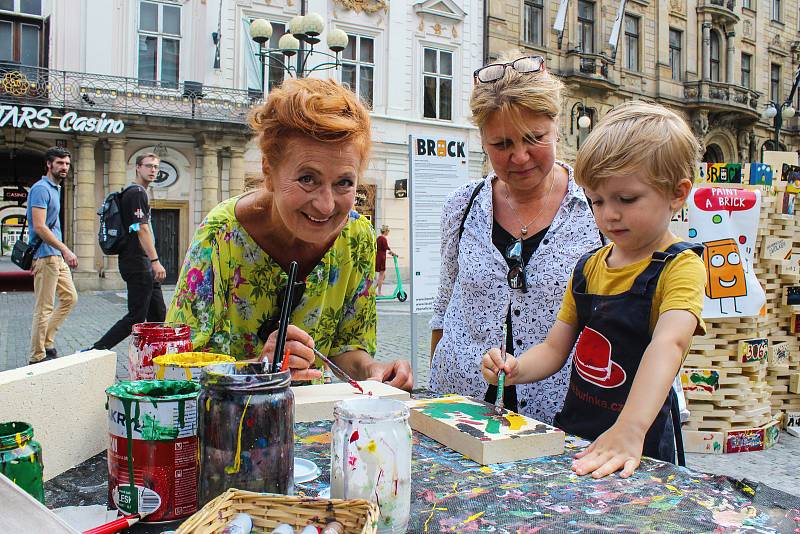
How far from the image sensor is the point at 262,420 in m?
0.94

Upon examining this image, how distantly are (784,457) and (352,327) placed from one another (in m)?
3.82

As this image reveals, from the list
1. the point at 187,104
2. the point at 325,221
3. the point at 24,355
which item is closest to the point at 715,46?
the point at 187,104

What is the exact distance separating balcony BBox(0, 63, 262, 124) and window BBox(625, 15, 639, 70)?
553 inches

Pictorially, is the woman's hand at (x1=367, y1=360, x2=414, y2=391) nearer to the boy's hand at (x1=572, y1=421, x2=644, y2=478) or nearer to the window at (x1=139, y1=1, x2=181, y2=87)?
the boy's hand at (x1=572, y1=421, x2=644, y2=478)

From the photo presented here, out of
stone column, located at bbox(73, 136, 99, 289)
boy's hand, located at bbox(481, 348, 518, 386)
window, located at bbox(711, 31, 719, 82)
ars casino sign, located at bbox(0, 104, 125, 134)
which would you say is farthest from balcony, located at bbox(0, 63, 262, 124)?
window, located at bbox(711, 31, 719, 82)

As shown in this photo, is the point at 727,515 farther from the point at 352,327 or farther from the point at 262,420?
the point at 352,327

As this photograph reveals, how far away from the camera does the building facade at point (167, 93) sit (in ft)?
49.2

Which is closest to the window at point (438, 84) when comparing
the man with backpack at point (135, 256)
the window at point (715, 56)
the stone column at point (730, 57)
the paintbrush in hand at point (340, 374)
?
the window at point (715, 56)

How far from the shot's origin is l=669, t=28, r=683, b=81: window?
24.9 metres

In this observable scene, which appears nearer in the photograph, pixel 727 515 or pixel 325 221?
pixel 727 515

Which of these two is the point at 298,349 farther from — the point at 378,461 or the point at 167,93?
the point at 167,93

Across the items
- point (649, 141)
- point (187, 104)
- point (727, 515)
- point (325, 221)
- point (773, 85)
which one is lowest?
point (727, 515)

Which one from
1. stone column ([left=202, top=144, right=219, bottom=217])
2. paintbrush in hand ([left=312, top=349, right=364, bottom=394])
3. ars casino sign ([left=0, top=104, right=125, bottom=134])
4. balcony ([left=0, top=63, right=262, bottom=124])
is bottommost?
paintbrush in hand ([left=312, top=349, right=364, bottom=394])

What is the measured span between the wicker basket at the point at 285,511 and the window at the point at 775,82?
109 feet
